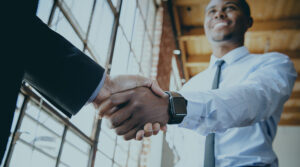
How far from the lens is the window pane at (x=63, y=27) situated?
174cm

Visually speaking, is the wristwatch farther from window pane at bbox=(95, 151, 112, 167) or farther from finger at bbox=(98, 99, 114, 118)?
window pane at bbox=(95, 151, 112, 167)

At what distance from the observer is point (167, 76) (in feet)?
17.1

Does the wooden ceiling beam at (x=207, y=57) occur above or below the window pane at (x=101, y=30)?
above

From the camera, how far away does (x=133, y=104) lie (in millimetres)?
995

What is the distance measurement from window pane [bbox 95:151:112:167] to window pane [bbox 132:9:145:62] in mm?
1484

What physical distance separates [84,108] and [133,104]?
1.36 m

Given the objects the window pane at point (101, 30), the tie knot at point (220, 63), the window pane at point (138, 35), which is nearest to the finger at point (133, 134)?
the tie knot at point (220, 63)

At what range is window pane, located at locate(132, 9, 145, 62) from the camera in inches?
144

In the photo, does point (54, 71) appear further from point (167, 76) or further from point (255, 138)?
point (167, 76)

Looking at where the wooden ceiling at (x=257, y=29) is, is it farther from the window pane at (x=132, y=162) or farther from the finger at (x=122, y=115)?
the finger at (x=122, y=115)

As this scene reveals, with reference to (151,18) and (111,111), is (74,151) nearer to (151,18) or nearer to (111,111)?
(111,111)

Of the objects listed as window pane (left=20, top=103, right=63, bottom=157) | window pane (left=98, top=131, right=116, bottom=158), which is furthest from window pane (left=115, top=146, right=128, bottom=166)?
window pane (left=20, top=103, right=63, bottom=157)

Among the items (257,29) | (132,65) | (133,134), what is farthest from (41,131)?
(257,29)

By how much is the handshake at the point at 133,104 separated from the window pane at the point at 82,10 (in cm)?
117
